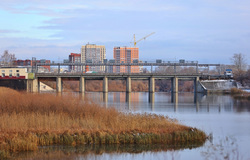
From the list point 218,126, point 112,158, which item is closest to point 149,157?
point 112,158

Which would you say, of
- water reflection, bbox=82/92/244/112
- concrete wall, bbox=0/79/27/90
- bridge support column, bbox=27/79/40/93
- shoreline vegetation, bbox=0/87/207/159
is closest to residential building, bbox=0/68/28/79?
concrete wall, bbox=0/79/27/90

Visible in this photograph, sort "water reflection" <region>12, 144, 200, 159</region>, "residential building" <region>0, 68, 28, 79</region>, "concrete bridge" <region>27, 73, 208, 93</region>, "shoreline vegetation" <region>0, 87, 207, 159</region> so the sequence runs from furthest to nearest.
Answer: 1. "concrete bridge" <region>27, 73, 208, 93</region>
2. "residential building" <region>0, 68, 28, 79</region>
3. "shoreline vegetation" <region>0, 87, 207, 159</region>
4. "water reflection" <region>12, 144, 200, 159</region>

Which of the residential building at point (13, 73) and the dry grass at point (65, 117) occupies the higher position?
the residential building at point (13, 73)

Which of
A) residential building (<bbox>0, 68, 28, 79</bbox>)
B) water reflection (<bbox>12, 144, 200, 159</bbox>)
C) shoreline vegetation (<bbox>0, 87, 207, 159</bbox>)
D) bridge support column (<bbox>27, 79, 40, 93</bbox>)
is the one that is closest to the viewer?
water reflection (<bbox>12, 144, 200, 159</bbox>)

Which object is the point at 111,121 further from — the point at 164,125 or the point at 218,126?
the point at 218,126

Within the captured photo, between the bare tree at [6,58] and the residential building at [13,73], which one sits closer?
the residential building at [13,73]

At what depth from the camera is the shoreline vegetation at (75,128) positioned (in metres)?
23.4

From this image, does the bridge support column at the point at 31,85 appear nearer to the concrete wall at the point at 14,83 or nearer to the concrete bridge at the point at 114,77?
the concrete wall at the point at 14,83

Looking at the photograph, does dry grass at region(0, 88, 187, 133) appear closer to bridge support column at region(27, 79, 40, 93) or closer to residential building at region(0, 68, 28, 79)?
residential building at region(0, 68, 28, 79)

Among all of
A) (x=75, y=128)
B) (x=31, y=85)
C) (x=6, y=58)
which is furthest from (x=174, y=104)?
(x=6, y=58)

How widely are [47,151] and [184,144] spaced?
860 cm

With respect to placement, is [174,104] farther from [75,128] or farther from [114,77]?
[114,77]

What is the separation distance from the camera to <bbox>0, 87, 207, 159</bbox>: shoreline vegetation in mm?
23391

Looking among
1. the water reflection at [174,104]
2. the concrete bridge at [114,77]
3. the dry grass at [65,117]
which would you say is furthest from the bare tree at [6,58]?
the dry grass at [65,117]
